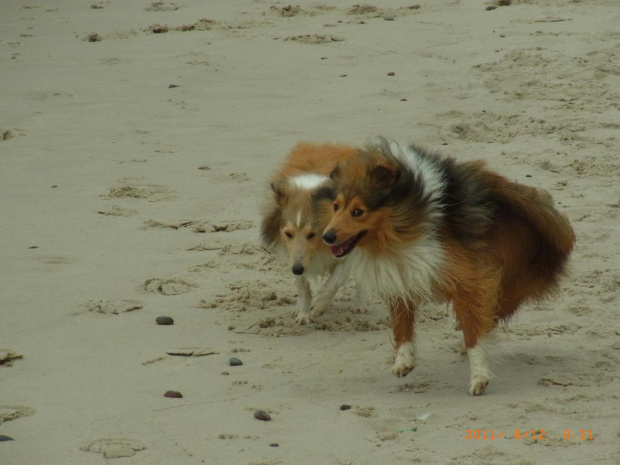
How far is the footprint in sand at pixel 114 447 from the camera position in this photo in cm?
446

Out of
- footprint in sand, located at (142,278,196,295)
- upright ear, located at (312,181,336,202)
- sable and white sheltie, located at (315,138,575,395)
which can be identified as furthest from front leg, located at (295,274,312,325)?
sable and white sheltie, located at (315,138,575,395)

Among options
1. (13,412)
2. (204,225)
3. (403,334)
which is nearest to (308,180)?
(204,225)

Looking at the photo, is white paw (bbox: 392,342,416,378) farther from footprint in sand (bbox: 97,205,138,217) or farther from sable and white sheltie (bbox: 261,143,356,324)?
footprint in sand (bbox: 97,205,138,217)

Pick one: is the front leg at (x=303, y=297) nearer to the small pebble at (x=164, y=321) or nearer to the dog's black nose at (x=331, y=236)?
the small pebble at (x=164, y=321)

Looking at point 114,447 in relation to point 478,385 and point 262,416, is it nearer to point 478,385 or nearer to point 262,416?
point 262,416

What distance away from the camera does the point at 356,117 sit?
31.2ft

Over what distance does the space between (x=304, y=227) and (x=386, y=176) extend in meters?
1.29

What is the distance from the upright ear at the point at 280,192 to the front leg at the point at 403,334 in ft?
4.14

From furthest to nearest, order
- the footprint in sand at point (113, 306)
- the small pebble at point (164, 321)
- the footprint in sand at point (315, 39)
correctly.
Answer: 1. the footprint in sand at point (315, 39)
2. the footprint in sand at point (113, 306)
3. the small pebble at point (164, 321)

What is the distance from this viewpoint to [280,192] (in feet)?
21.6

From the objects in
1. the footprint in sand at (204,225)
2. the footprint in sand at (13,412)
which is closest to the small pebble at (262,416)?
the footprint in sand at (13,412)

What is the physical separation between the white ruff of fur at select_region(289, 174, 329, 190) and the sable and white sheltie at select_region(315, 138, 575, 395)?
930mm

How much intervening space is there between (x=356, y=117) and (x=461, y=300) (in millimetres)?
4408

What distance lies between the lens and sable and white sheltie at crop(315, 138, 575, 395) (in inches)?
204
